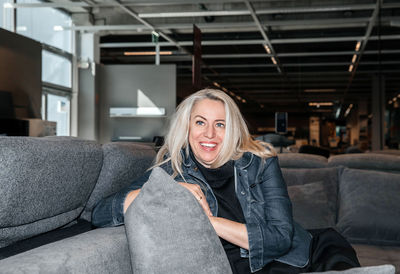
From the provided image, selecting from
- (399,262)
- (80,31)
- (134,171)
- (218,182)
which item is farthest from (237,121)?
(80,31)

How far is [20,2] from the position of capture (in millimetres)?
6875

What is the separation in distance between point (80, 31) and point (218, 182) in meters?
7.94

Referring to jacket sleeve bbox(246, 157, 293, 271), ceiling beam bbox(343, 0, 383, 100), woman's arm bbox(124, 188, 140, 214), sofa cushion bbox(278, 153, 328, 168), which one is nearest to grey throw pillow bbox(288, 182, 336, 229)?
sofa cushion bbox(278, 153, 328, 168)

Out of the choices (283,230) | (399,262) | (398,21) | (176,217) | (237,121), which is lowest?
(399,262)

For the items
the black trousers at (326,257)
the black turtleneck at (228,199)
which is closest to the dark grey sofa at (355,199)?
the black trousers at (326,257)

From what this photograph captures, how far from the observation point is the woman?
1501mm

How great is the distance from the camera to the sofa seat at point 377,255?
214cm

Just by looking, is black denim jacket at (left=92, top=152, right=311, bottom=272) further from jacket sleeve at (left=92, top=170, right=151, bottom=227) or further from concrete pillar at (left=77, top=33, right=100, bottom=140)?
concrete pillar at (left=77, top=33, right=100, bottom=140)

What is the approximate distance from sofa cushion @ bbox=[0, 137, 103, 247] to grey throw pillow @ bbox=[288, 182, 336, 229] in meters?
1.45

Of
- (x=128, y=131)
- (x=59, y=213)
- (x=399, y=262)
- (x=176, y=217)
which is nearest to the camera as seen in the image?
(x=176, y=217)

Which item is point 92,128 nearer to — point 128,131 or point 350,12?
point 128,131

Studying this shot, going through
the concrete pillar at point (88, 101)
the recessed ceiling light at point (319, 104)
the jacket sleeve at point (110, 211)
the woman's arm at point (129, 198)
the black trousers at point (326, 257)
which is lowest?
the black trousers at point (326, 257)

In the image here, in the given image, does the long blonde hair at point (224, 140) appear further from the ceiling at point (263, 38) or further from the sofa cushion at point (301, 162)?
the ceiling at point (263, 38)

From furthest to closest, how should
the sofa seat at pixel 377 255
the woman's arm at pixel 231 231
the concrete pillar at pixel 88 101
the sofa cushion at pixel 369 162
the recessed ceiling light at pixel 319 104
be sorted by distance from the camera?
the recessed ceiling light at pixel 319 104
the concrete pillar at pixel 88 101
the sofa cushion at pixel 369 162
the sofa seat at pixel 377 255
the woman's arm at pixel 231 231
